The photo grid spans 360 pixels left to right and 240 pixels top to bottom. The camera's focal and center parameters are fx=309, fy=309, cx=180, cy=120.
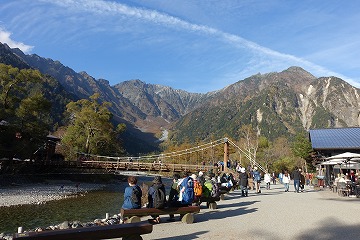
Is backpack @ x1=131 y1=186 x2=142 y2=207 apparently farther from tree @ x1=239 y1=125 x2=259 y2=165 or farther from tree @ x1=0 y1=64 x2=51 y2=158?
tree @ x1=239 y1=125 x2=259 y2=165

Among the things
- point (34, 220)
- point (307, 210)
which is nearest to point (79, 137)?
point (34, 220)

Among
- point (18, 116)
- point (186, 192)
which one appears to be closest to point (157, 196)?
point (186, 192)

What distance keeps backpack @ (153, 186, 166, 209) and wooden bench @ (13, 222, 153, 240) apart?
1.54 metres

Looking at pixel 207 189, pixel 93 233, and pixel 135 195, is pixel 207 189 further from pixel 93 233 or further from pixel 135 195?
pixel 93 233

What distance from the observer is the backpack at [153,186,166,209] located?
6.27 meters

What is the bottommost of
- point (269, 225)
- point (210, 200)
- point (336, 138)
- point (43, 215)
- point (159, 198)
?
point (43, 215)

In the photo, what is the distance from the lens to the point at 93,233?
413 cm

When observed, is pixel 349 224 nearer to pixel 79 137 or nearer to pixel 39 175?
pixel 39 175

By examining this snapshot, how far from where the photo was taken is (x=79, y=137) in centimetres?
3209

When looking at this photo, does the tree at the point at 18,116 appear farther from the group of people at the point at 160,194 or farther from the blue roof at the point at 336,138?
the blue roof at the point at 336,138

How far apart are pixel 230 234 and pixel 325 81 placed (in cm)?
17761

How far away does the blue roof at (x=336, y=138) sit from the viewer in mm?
20531

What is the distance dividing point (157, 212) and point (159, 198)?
11.7 inches

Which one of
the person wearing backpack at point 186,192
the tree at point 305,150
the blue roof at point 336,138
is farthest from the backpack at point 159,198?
the tree at point 305,150
